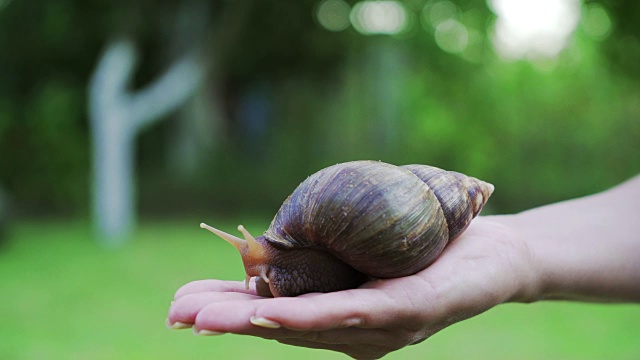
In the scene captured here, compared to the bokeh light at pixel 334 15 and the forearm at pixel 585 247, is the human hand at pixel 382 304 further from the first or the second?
the bokeh light at pixel 334 15

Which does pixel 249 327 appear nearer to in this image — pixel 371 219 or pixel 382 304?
pixel 382 304

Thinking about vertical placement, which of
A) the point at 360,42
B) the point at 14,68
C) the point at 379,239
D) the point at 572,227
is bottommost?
the point at 572,227

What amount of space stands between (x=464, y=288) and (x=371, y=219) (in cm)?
29

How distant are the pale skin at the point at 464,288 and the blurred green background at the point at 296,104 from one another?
7.79 metres

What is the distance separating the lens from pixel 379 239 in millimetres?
1833

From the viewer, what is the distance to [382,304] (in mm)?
1654

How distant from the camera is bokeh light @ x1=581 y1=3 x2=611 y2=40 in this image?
10.8 meters

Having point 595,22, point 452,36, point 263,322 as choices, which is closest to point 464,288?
point 263,322

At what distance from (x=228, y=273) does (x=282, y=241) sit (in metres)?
5.34

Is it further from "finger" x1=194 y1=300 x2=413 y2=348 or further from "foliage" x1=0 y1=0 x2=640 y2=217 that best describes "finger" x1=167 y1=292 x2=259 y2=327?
"foliage" x1=0 y1=0 x2=640 y2=217

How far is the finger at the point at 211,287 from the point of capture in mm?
1856

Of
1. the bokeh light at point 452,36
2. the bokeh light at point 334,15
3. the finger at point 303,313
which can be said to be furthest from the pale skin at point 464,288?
the bokeh light at point 452,36

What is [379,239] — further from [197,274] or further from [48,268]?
[48,268]

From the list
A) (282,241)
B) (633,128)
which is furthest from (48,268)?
(633,128)
